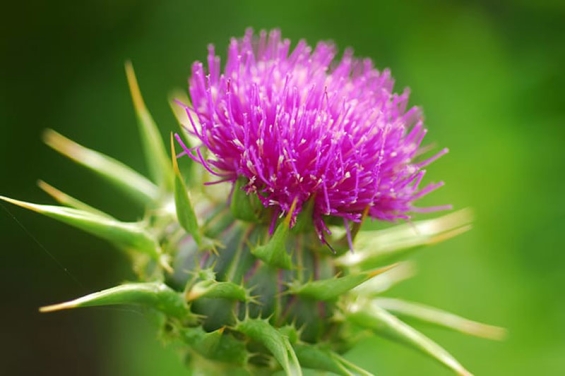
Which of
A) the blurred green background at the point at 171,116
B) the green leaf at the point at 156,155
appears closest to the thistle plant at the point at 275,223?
the green leaf at the point at 156,155

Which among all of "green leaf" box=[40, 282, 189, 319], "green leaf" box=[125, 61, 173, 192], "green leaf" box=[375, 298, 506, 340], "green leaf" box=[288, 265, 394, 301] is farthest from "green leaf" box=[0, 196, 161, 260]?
"green leaf" box=[375, 298, 506, 340]

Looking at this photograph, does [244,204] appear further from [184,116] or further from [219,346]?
[184,116]

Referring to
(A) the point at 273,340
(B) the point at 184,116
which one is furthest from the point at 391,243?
(B) the point at 184,116

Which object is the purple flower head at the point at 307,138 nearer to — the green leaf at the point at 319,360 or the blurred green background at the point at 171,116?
the green leaf at the point at 319,360

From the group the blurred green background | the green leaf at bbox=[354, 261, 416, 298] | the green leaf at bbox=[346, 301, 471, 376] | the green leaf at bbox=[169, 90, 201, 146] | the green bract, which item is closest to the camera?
the green bract

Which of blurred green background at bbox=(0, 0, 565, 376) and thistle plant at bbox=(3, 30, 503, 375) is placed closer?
thistle plant at bbox=(3, 30, 503, 375)

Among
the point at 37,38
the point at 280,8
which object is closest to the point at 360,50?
the point at 280,8

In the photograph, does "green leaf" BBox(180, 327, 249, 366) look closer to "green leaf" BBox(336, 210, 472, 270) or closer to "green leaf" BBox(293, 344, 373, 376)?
"green leaf" BBox(293, 344, 373, 376)
